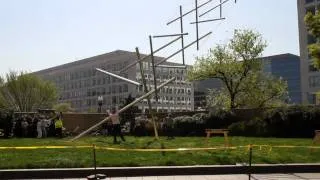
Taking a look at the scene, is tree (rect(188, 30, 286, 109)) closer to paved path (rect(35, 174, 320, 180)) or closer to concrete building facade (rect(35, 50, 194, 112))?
paved path (rect(35, 174, 320, 180))

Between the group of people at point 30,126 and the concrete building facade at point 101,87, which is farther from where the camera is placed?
the concrete building facade at point 101,87

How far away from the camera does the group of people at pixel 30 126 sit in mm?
35031

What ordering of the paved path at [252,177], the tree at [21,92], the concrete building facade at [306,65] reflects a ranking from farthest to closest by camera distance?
the concrete building facade at [306,65]
the tree at [21,92]
the paved path at [252,177]

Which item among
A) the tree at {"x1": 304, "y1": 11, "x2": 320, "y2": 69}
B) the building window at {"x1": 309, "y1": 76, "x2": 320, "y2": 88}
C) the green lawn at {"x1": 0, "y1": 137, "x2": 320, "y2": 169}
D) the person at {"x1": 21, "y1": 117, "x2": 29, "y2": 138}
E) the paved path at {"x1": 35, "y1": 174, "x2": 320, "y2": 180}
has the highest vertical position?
the building window at {"x1": 309, "y1": 76, "x2": 320, "y2": 88}

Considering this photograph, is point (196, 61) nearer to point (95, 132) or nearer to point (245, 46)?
point (245, 46)

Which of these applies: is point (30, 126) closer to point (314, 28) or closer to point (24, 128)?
point (24, 128)

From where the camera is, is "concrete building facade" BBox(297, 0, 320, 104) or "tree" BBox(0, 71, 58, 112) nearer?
"tree" BBox(0, 71, 58, 112)

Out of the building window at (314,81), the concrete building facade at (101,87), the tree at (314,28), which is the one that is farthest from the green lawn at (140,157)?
the concrete building facade at (101,87)

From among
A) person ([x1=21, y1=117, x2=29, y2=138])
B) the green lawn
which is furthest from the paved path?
person ([x1=21, y1=117, x2=29, y2=138])

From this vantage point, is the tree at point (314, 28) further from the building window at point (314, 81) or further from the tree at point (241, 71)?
the building window at point (314, 81)

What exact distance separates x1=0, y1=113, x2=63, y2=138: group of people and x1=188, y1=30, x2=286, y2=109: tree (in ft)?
65.5

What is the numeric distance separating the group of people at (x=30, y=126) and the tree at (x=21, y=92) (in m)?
56.6

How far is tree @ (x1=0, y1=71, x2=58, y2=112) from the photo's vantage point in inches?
3634

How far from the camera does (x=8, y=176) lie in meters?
15.2
